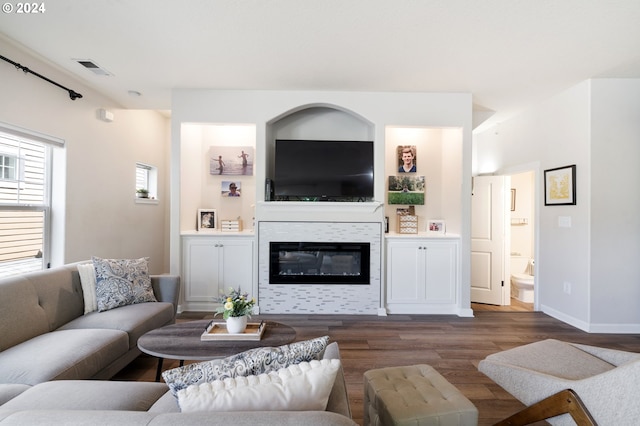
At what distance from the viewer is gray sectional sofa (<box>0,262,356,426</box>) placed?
793 millimetres

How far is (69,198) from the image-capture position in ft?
10.8

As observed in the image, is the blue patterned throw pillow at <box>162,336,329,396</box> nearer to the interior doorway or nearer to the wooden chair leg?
the wooden chair leg

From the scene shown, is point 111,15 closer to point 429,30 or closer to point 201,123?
point 201,123

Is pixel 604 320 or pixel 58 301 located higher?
pixel 58 301

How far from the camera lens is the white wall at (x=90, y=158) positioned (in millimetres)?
2807

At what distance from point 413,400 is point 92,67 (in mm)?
3986

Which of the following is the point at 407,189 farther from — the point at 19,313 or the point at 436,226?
the point at 19,313

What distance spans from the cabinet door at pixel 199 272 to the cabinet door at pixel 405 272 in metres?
2.15

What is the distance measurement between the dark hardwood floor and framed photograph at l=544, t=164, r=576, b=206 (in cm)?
142

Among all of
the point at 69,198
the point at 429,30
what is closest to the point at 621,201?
the point at 429,30

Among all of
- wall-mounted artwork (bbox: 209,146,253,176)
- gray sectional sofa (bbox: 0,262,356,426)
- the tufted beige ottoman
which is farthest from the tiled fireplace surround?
the tufted beige ottoman

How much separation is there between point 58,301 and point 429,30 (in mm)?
3525

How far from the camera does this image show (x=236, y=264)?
373 cm

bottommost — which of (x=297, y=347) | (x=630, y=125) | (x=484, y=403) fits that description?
(x=484, y=403)
